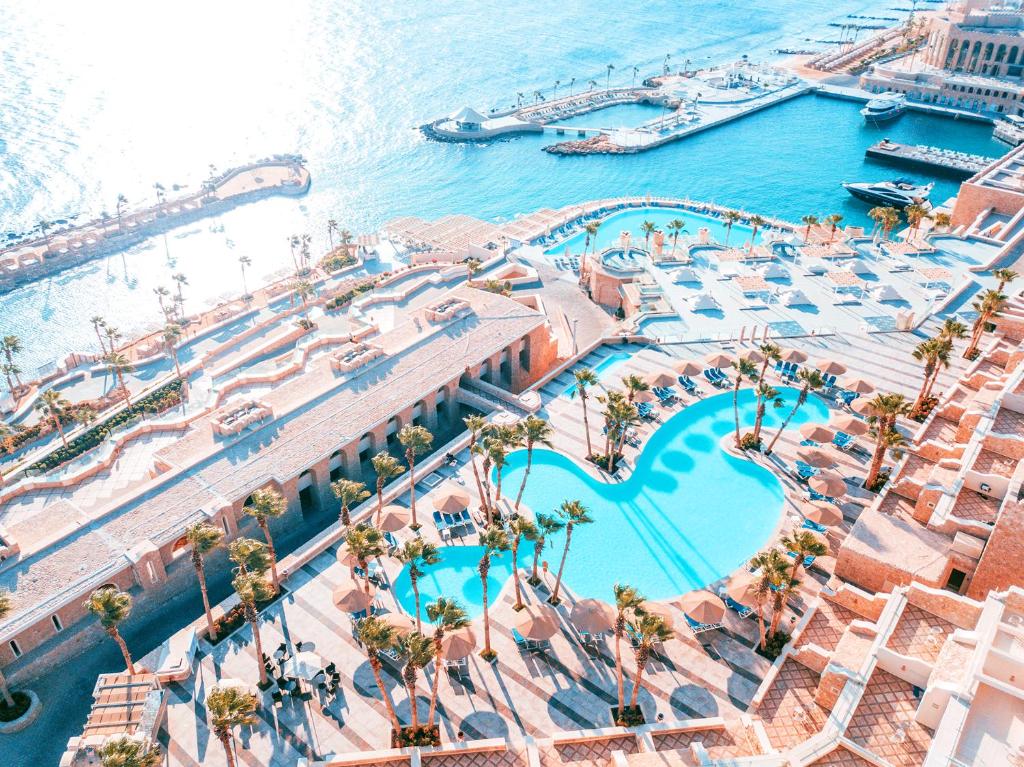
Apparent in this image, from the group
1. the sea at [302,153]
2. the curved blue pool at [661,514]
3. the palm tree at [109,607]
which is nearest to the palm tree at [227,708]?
the palm tree at [109,607]

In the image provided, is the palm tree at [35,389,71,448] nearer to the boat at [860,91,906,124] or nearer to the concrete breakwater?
the concrete breakwater

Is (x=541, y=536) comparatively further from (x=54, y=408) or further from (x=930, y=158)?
(x=930, y=158)

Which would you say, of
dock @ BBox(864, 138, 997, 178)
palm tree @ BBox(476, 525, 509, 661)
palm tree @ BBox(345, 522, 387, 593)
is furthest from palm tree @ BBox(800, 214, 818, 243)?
palm tree @ BBox(345, 522, 387, 593)

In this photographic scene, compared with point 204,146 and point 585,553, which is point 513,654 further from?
point 204,146

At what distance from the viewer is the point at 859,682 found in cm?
3100

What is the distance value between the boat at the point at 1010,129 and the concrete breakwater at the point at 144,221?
12530cm

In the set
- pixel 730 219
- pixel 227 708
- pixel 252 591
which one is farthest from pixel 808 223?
pixel 227 708

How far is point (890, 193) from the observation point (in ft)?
366

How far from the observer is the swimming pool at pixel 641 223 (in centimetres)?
9281

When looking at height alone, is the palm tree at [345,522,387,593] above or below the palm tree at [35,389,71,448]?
above

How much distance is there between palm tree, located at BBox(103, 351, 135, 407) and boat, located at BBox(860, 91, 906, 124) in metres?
141

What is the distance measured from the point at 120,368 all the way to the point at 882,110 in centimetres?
14467

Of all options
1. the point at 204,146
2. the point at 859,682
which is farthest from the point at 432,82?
the point at 859,682

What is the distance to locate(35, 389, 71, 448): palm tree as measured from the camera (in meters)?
61.2
